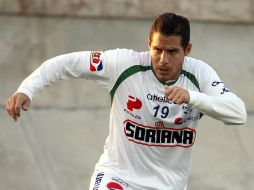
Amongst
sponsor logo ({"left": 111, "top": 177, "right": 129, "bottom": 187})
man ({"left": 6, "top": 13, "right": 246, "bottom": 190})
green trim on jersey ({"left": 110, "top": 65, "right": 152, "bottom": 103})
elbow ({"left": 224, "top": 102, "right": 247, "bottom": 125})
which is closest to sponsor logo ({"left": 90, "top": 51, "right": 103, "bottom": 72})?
man ({"left": 6, "top": 13, "right": 246, "bottom": 190})

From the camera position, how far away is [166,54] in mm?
6203

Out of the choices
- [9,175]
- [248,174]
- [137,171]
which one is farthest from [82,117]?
[137,171]

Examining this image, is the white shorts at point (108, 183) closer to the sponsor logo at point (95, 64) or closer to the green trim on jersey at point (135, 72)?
the green trim on jersey at point (135, 72)

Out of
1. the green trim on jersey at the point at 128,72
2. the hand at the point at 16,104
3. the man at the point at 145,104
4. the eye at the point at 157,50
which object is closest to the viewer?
the hand at the point at 16,104

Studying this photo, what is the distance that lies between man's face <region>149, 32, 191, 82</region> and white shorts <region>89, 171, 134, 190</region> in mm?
768

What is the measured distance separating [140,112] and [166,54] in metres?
0.46

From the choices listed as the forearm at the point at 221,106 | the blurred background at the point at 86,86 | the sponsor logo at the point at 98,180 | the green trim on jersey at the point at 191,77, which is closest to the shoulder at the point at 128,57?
the green trim on jersey at the point at 191,77

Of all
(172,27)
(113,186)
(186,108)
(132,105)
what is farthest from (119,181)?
(172,27)

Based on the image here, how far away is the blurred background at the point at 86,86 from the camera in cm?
1048

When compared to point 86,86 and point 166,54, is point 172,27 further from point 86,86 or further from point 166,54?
point 86,86

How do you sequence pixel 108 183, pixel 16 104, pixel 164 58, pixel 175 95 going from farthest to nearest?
pixel 108 183, pixel 164 58, pixel 16 104, pixel 175 95

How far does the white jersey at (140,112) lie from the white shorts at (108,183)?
39 millimetres

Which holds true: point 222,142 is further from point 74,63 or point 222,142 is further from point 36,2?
point 74,63

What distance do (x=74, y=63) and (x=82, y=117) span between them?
177 inches
